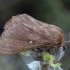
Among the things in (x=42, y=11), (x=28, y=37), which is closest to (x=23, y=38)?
(x=28, y=37)

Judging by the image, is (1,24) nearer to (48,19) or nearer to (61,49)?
(48,19)

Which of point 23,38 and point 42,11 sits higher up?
point 42,11

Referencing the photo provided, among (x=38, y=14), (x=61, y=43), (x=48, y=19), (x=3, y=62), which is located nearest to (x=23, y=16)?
(x=61, y=43)

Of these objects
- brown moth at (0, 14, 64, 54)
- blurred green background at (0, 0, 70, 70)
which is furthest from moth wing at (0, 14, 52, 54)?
blurred green background at (0, 0, 70, 70)

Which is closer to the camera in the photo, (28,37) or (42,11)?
(28,37)

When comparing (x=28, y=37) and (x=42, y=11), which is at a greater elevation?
(x=42, y=11)

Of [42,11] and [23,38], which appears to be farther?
[42,11]

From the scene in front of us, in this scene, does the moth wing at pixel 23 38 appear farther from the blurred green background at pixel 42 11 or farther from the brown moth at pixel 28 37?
the blurred green background at pixel 42 11

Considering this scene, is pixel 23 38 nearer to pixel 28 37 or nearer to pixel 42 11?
pixel 28 37
